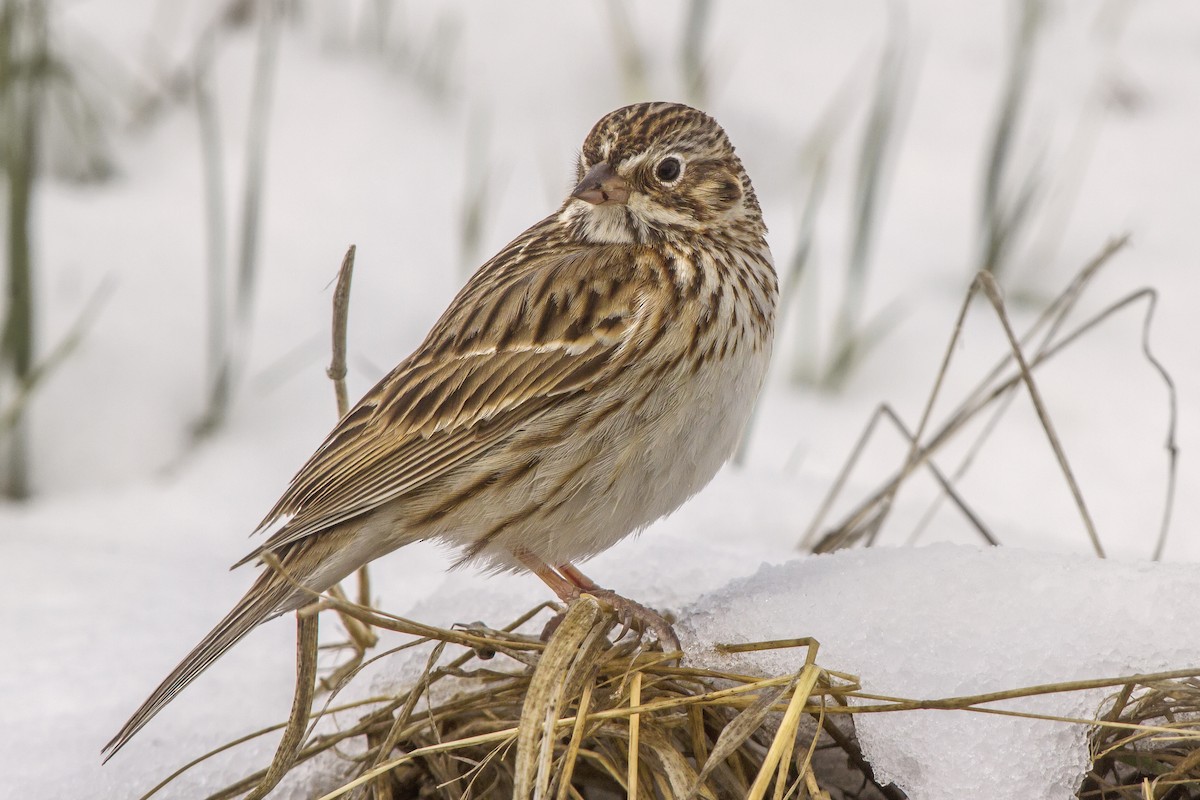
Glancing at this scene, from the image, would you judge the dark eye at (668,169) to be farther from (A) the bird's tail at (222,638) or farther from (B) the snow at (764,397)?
(A) the bird's tail at (222,638)

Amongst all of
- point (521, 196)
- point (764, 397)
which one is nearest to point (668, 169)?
point (764, 397)

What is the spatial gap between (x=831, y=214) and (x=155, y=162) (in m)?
2.71

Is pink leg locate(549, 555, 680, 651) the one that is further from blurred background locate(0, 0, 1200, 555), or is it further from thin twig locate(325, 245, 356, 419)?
blurred background locate(0, 0, 1200, 555)

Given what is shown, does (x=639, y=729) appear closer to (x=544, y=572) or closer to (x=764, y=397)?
(x=544, y=572)

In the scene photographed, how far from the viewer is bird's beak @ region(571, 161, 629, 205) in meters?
3.22

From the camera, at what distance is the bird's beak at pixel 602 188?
3.22 m

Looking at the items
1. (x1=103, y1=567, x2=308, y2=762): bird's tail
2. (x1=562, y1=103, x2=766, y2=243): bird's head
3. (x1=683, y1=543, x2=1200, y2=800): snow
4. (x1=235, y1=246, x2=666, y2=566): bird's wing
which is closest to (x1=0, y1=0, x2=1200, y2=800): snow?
(x1=683, y1=543, x2=1200, y2=800): snow

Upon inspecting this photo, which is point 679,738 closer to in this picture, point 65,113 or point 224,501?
point 224,501

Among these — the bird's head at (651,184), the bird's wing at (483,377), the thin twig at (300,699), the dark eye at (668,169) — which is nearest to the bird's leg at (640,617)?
the bird's wing at (483,377)

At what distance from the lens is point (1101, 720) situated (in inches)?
Result: 90.1

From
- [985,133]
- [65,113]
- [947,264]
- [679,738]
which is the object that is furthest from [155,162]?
[679,738]

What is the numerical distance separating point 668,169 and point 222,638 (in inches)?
56.4

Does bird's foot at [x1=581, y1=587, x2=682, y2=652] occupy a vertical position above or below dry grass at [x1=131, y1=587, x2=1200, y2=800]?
above

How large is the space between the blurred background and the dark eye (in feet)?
3.45
